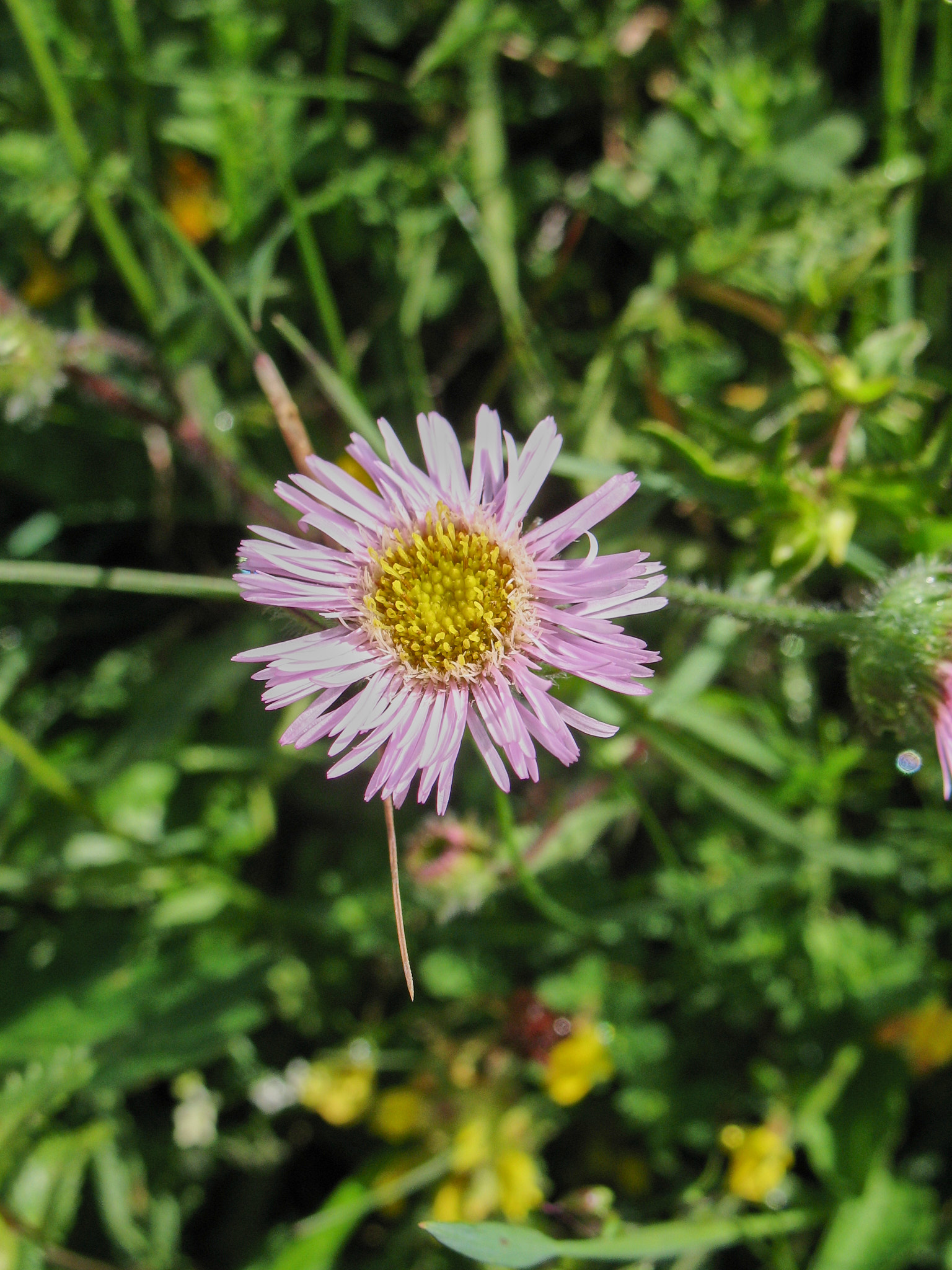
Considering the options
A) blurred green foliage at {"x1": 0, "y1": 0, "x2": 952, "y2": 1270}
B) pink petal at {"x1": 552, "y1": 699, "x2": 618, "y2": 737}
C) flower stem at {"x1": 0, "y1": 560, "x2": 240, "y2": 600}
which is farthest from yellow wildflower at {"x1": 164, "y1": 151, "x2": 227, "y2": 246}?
pink petal at {"x1": 552, "y1": 699, "x2": 618, "y2": 737}

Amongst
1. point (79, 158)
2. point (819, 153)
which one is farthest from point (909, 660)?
point (79, 158)

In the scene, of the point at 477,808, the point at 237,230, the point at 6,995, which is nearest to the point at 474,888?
the point at 477,808

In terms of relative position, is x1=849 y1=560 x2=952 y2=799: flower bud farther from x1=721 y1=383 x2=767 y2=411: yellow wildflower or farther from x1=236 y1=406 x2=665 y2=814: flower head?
x1=721 y1=383 x2=767 y2=411: yellow wildflower

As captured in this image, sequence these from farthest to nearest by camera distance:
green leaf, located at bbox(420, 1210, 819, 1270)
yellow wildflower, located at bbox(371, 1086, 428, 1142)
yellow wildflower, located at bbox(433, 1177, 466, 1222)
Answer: yellow wildflower, located at bbox(371, 1086, 428, 1142) → yellow wildflower, located at bbox(433, 1177, 466, 1222) → green leaf, located at bbox(420, 1210, 819, 1270)

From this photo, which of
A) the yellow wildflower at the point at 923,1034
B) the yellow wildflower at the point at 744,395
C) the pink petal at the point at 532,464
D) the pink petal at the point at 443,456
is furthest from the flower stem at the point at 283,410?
the yellow wildflower at the point at 923,1034

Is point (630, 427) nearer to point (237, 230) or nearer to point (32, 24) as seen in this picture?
point (237, 230)

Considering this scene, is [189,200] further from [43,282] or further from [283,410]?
[283,410]
